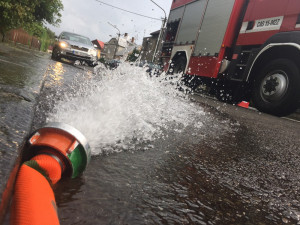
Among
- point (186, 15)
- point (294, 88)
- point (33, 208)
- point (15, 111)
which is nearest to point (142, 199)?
point (33, 208)

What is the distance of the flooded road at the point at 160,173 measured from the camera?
1.05 m

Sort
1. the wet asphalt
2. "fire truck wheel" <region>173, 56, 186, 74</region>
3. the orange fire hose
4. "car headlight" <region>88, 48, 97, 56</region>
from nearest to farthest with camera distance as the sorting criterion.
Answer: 1. the orange fire hose
2. the wet asphalt
3. "fire truck wheel" <region>173, 56, 186, 74</region>
4. "car headlight" <region>88, 48, 97, 56</region>

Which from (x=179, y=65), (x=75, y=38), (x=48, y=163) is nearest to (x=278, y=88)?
(x=179, y=65)

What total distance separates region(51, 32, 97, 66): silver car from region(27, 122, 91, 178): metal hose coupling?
10.5 metres

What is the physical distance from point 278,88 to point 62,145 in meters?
4.93

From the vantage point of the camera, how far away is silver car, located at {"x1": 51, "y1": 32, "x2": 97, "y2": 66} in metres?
10.8

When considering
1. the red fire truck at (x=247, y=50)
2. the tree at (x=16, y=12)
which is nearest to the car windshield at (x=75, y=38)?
the tree at (x=16, y=12)

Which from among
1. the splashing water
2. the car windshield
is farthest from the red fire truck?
the car windshield

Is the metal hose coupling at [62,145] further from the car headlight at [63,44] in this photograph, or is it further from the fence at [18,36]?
the fence at [18,36]

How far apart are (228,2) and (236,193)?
6.95 meters

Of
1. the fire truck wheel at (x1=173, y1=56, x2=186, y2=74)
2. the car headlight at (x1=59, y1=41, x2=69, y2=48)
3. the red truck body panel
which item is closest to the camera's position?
the red truck body panel

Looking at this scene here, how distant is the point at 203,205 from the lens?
3.93 feet

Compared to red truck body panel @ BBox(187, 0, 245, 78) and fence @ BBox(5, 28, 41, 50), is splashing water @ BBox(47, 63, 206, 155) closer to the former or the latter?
red truck body panel @ BBox(187, 0, 245, 78)

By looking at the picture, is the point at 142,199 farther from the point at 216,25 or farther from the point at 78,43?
the point at 78,43
